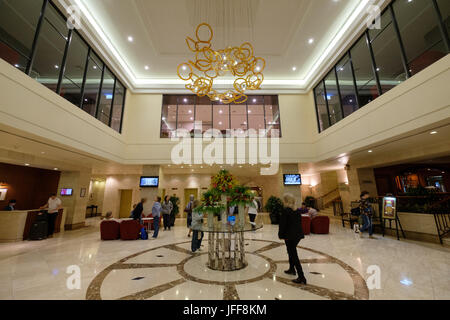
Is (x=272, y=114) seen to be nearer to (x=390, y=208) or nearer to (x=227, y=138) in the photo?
(x=227, y=138)

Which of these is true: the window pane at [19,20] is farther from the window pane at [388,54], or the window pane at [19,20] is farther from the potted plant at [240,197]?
the window pane at [388,54]

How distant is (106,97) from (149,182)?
182 inches

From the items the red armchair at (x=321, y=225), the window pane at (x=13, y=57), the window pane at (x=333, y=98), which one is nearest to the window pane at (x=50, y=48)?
the window pane at (x=13, y=57)

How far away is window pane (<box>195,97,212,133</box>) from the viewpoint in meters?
10.1

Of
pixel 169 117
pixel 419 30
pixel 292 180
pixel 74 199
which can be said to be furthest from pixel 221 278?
pixel 419 30

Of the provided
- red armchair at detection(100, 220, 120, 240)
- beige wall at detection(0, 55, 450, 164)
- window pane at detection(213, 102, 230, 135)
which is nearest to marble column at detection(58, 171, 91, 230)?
beige wall at detection(0, 55, 450, 164)

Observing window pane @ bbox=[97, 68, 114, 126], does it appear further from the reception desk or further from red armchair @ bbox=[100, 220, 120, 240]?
the reception desk

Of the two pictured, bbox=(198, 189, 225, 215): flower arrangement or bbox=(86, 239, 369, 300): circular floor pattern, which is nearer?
bbox=(86, 239, 369, 300): circular floor pattern

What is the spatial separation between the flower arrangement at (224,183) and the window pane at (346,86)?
6694 millimetres

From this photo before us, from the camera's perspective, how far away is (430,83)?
4539mm

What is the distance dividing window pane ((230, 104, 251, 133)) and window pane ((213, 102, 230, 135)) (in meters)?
0.33

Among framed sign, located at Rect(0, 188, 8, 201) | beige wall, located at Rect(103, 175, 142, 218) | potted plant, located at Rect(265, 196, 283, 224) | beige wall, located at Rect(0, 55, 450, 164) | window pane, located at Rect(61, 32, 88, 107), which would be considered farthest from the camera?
beige wall, located at Rect(103, 175, 142, 218)
